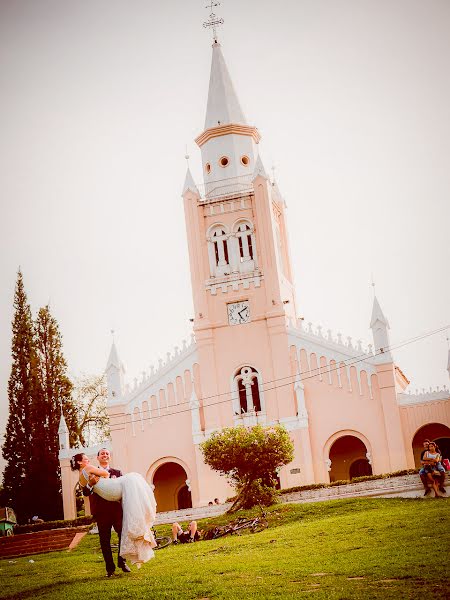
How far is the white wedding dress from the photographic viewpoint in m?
11.2

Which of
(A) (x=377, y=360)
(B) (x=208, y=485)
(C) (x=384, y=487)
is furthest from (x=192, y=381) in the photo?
(C) (x=384, y=487)

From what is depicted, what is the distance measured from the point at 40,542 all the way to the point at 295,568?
63.0 ft

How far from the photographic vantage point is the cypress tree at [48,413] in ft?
145

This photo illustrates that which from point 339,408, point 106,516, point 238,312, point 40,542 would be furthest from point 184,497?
point 106,516

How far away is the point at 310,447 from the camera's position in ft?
126

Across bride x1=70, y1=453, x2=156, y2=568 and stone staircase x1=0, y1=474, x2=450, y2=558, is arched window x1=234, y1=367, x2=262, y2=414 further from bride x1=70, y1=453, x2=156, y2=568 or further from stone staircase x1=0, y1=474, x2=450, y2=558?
bride x1=70, y1=453, x2=156, y2=568

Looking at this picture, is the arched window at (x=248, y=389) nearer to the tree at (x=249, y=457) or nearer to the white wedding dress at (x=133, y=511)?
the tree at (x=249, y=457)

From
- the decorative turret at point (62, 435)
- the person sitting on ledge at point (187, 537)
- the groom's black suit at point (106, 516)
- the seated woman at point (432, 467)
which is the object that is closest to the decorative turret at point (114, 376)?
the decorative turret at point (62, 435)

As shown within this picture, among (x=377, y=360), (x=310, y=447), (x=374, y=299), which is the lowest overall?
(x=310, y=447)

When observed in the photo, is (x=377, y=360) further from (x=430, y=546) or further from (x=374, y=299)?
(x=430, y=546)

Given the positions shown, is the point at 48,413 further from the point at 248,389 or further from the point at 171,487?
the point at 248,389

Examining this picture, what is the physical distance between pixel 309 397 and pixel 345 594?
1199 inches

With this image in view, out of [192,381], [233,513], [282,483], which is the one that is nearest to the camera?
[233,513]

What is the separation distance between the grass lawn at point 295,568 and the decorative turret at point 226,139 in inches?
1138
